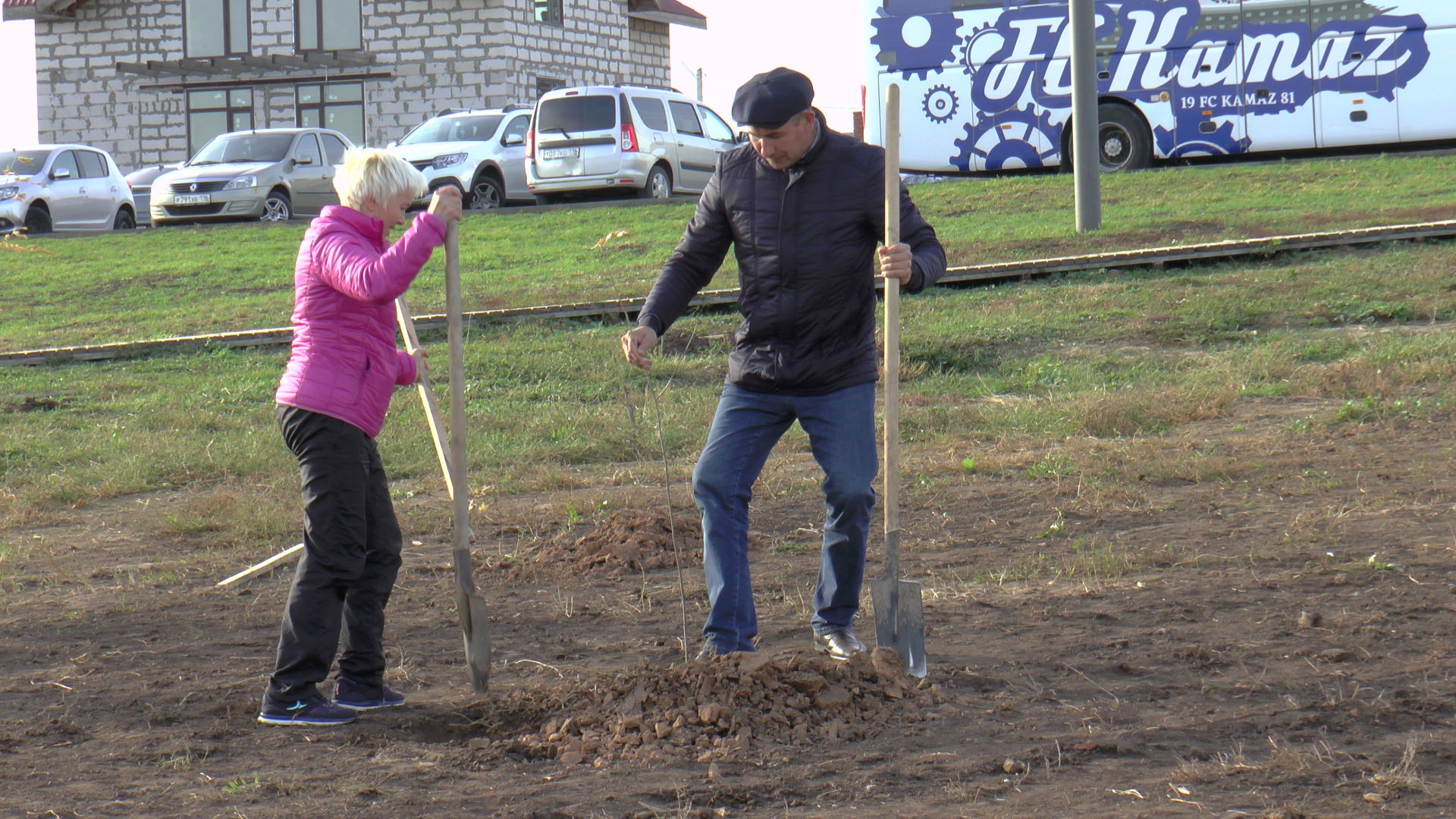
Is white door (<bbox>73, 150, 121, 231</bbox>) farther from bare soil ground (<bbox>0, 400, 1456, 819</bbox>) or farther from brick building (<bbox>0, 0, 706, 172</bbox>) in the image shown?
bare soil ground (<bbox>0, 400, 1456, 819</bbox>)

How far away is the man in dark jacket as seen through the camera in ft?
14.5

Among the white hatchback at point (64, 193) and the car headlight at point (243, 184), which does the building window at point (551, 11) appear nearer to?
the white hatchback at point (64, 193)

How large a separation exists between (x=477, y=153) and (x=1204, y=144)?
9578 millimetres

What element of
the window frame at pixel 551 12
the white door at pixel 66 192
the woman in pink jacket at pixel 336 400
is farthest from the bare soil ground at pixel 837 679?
the window frame at pixel 551 12

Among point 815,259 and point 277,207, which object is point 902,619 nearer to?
point 815,259

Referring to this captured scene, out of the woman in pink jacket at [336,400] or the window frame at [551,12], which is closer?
the woman in pink jacket at [336,400]

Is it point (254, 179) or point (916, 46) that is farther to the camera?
point (254, 179)

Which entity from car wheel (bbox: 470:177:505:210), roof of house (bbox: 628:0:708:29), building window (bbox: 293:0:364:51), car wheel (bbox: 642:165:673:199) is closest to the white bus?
car wheel (bbox: 642:165:673:199)

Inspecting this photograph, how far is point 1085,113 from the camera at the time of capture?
1377cm

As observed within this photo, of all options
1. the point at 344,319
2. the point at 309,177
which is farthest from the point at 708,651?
the point at 309,177

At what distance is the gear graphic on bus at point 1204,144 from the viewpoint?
18266mm

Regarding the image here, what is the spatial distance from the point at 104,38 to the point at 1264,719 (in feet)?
122

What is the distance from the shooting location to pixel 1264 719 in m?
3.95

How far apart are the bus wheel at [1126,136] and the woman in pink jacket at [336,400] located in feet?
50.0
